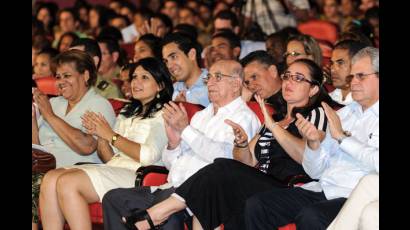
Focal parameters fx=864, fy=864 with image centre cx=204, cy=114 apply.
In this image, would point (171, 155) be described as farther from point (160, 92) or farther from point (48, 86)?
point (48, 86)

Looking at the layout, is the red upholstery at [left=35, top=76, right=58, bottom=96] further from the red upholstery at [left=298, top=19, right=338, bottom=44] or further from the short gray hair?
the red upholstery at [left=298, top=19, right=338, bottom=44]

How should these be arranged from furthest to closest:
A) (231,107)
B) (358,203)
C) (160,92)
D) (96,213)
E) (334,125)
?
(160,92) < (96,213) < (231,107) < (334,125) < (358,203)

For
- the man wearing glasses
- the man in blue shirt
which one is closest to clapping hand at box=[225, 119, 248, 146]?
the man wearing glasses

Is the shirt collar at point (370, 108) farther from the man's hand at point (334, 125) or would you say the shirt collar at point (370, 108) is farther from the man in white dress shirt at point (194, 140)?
the man in white dress shirt at point (194, 140)

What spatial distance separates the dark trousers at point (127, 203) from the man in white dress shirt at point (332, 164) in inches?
20.8

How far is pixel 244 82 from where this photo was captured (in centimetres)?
530

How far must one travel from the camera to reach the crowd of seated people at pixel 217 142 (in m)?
4.13

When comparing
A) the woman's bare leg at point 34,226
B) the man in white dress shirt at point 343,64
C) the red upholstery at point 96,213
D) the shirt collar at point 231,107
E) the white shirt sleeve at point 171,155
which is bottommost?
the woman's bare leg at point 34,226

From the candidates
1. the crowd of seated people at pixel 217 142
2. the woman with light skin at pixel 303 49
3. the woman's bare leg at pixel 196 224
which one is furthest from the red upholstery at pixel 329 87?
the woman's bare leg at pixel 196 224

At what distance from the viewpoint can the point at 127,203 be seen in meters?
4.55

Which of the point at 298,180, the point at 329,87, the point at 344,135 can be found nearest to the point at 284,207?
the point at 298,180

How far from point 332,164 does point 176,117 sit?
874 millimetres

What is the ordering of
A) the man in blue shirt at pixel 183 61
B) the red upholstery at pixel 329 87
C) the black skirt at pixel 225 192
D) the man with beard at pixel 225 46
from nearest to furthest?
the black skirt at pixel 225 192 → the red upholstery at pixel 329 87 → the man in blue shirt at pixel 183 61 → the man with beard at pixel 225 46
